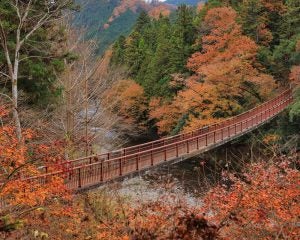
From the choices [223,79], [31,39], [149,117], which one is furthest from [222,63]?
[31,39]

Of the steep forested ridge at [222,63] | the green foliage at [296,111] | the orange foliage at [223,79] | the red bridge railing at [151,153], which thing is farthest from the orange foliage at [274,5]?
the green foliage at [296,111]

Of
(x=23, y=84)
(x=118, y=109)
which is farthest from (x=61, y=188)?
(x=118, y=109)

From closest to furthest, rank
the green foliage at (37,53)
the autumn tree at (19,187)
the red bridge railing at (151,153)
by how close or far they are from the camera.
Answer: the autumn tree at (19,187), the red bridge railing at (151,153), the green foliage at (37,53)

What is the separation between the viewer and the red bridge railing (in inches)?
533

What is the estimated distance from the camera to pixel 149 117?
4059 centimetres

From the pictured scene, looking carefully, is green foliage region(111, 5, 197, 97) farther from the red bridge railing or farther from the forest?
the red bridge railing

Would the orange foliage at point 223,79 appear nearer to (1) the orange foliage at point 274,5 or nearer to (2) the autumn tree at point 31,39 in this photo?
(1) the orange foliage at point 274,5

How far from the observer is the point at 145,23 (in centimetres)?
5722

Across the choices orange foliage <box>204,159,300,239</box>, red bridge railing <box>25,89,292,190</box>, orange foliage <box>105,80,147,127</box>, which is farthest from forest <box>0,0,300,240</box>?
red bridge railing <box>25,89,292,190</box>

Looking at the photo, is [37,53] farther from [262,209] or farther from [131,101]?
[131,101]

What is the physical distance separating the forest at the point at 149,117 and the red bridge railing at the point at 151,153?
29cm

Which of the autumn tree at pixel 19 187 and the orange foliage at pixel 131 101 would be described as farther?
the orange foliage at pixel 131 101

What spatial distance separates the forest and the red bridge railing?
0.94 feet

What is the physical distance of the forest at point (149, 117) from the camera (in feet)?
30.8
